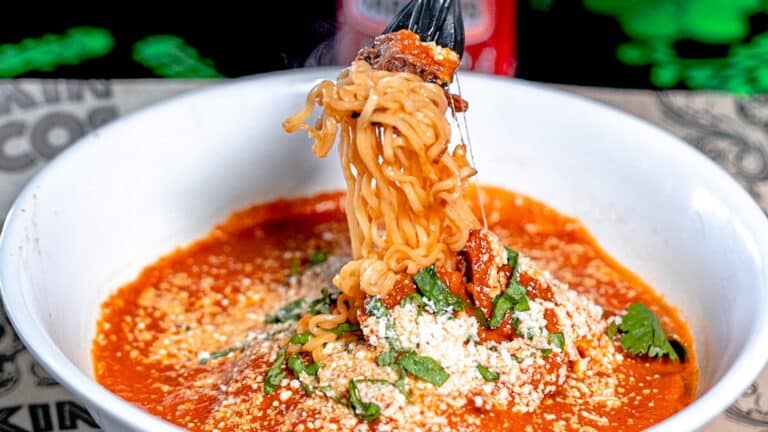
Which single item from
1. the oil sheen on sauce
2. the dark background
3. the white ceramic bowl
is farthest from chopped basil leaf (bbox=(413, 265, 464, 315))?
the dark background

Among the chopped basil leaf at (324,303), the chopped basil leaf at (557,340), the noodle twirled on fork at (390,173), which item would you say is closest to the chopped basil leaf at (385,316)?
the noodle twirled on fork at (390,173)

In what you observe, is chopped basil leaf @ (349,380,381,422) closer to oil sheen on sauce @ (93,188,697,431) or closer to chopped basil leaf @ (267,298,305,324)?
oil sheen on sauce @ (93,188,697,431)

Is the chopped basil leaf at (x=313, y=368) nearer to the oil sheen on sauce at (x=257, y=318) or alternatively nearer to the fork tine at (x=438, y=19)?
the oil sheen on sauce at (x=257, y=318)

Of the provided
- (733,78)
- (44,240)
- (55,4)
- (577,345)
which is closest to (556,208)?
(577,345)

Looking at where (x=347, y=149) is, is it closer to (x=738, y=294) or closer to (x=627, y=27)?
(x=738, y=294)

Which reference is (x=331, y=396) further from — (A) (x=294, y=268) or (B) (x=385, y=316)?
(A) (x=294, y=268)
